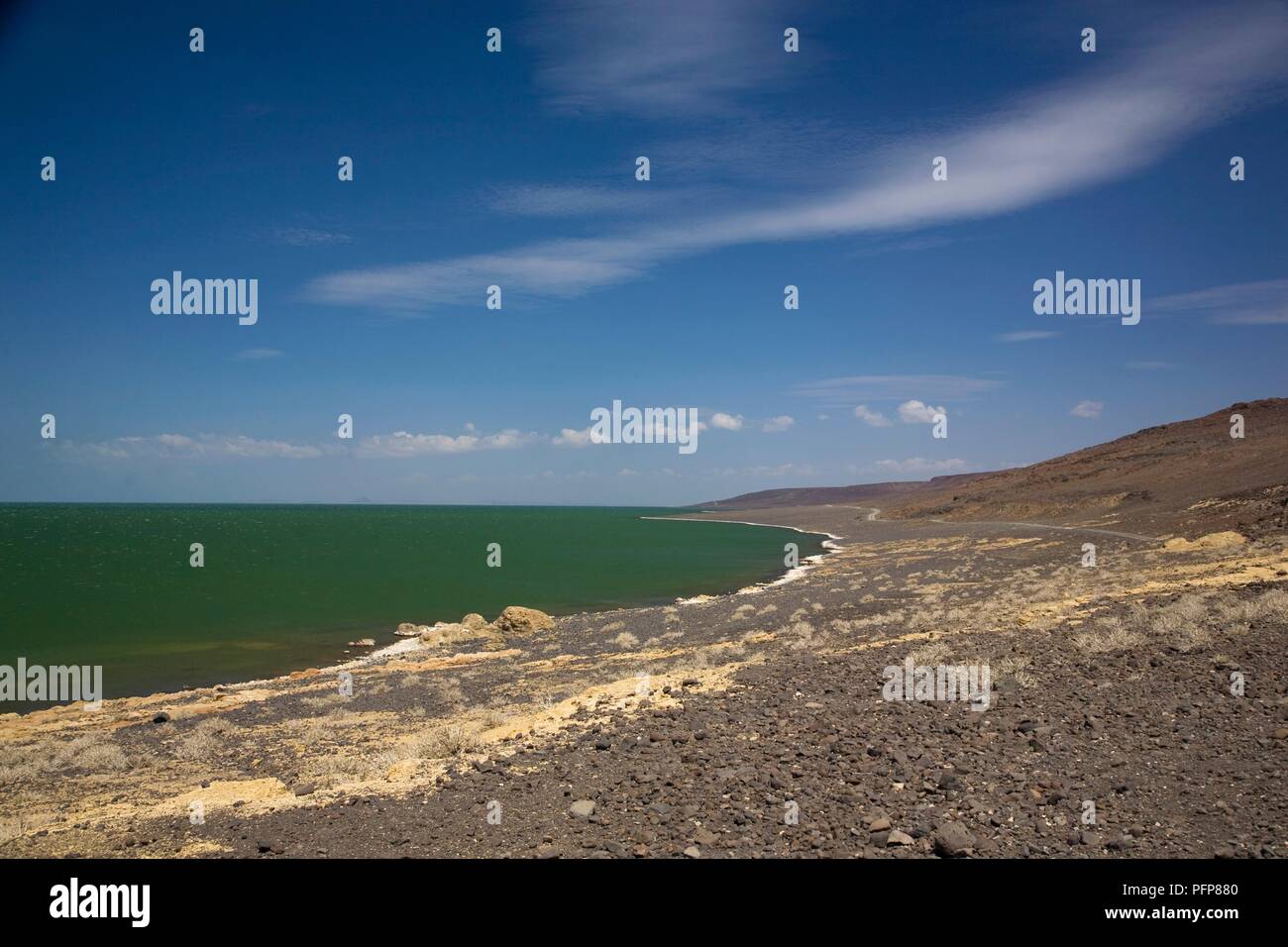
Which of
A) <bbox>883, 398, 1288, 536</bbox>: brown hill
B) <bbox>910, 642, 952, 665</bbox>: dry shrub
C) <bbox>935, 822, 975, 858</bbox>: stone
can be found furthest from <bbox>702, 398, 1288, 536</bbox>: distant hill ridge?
<bbox>935, 822, 975, 858</bbox>: stone

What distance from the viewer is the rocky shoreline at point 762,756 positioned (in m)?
6.95

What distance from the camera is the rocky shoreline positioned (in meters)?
6.95

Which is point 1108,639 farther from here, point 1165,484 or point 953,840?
point 1165,484

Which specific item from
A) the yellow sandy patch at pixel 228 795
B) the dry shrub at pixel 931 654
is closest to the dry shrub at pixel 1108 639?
the dry shrub at pixel 931 654

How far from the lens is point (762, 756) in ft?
30.1

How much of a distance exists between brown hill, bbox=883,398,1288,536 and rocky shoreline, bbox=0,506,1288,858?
2551cm

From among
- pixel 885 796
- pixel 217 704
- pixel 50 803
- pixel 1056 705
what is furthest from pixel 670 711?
pixel 217 704

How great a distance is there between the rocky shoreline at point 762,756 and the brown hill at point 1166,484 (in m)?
25.5

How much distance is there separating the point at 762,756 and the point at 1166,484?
68.1 metres

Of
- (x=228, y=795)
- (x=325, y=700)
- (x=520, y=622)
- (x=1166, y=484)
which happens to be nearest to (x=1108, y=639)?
(x=228, y=795)

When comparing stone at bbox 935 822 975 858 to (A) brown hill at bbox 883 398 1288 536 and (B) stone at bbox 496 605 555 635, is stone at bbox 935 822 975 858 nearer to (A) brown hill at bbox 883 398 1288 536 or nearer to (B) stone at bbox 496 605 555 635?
(B) stone at bbox 496 605 555 635

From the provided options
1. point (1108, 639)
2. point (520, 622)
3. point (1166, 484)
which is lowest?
point (520, 622)

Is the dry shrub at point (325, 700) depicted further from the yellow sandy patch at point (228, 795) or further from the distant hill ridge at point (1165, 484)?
the distant hill ridge at point (1165, 484)

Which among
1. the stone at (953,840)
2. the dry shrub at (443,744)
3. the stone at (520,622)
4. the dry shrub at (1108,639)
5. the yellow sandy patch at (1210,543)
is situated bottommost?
the stone at (520,622)
